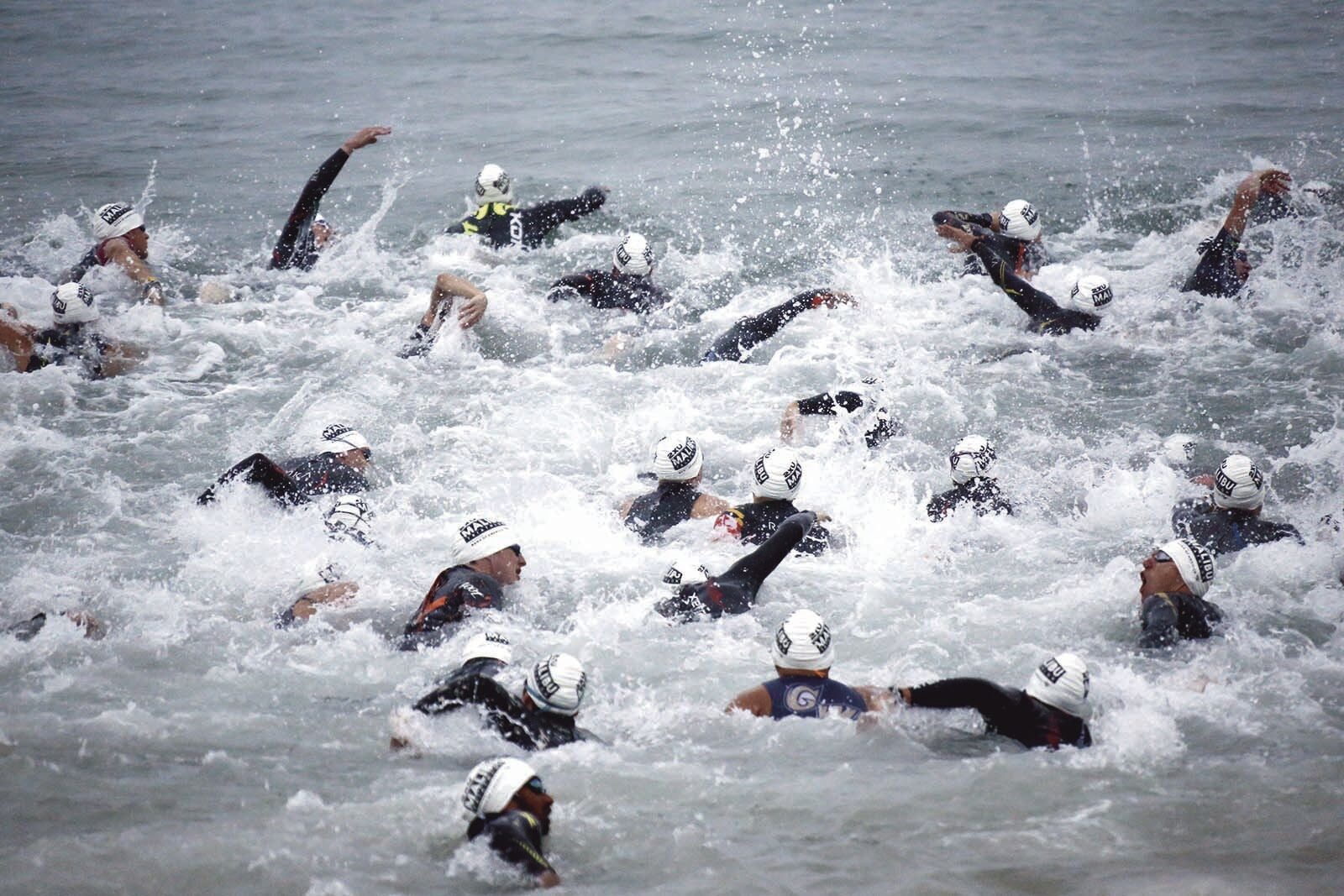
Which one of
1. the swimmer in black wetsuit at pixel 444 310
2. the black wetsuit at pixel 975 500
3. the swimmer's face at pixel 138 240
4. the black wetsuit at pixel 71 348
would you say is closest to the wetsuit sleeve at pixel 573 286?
the swimmer in black wetsuit at pixel 444 310

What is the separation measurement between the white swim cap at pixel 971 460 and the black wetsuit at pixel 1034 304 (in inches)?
108

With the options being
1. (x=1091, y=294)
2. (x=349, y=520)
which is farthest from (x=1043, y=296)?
(x=349, y=520)

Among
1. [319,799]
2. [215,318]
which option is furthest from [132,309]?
[319,799]

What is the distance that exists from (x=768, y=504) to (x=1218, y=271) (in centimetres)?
661

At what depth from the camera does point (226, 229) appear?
16031 mm

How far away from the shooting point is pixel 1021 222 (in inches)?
516

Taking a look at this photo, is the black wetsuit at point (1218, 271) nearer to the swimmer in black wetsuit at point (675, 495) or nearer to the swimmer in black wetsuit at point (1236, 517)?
the swimmer in black wetsuit at point (1236, 517)

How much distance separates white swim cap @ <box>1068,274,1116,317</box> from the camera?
12.2 metres

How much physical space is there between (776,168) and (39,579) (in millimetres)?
12558

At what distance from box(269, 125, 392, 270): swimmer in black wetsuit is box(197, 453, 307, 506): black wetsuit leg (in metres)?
3.79

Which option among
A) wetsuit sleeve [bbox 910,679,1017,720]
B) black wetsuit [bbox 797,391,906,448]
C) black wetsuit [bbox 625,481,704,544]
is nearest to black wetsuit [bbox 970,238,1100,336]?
black wetsuit [bbox 797,391,906,448]

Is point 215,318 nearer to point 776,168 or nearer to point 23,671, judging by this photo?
point 23,671

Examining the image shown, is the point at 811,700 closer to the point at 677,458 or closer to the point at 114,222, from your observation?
the point at 677,458

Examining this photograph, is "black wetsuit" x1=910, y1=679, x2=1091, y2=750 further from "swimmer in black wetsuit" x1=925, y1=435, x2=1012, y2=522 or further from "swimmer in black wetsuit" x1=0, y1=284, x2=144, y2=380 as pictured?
"swimmer in black wetsuit" x1=0, y1=284, x2=144, y2=380
